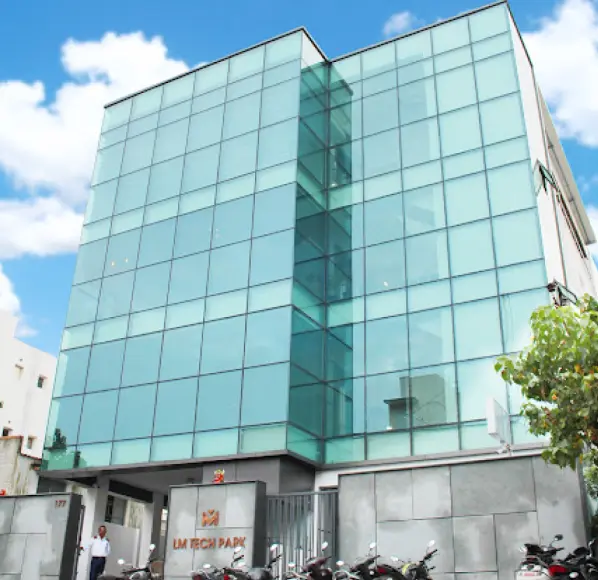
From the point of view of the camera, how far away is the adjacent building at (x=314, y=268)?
22.0 meters

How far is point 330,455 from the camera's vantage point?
22.4 meters

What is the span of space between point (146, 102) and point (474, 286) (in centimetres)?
1683

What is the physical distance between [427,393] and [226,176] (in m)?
11.1

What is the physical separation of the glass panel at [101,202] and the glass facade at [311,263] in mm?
111

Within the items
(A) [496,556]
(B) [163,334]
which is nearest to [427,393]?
(A) [496,556]

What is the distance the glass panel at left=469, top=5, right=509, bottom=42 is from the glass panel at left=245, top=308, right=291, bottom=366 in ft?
41.4

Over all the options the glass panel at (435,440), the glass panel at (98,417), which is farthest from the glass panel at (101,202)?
the glass panel at (435,440)

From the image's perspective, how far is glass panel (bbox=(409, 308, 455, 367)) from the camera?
22.4 metres

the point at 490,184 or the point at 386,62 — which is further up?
the point at 386,62

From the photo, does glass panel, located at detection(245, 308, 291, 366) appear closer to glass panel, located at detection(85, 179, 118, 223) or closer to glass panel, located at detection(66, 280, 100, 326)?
glass panel, located at detection(66, 280, 100, 326)

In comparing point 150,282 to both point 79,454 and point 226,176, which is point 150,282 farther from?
point 79,454

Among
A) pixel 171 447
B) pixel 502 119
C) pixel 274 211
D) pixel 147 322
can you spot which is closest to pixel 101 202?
pixel 147 322

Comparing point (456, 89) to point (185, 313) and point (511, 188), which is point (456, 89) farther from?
point (185, 313)

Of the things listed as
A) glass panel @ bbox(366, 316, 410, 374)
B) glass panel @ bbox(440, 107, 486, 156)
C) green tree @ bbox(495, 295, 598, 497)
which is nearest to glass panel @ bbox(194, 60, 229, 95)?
glass panel @ bbox(440, 107, 486, 156)
